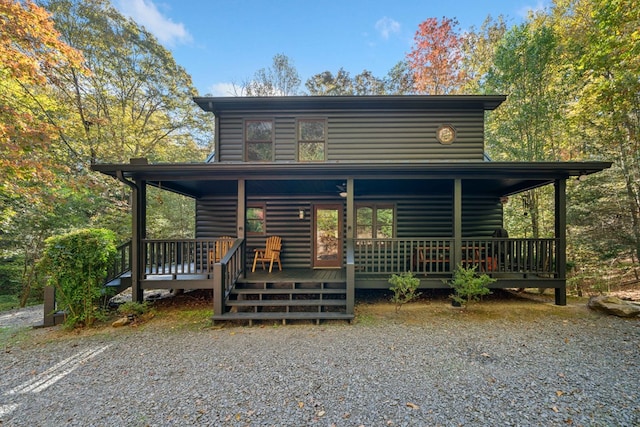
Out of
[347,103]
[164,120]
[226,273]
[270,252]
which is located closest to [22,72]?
[164,120]

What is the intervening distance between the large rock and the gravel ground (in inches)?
18.6

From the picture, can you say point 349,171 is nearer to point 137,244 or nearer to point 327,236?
point 327,236

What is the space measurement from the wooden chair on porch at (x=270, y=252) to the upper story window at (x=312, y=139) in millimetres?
2581

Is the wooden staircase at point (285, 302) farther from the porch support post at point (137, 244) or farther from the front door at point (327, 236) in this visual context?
the porch support post at point (137, 244)

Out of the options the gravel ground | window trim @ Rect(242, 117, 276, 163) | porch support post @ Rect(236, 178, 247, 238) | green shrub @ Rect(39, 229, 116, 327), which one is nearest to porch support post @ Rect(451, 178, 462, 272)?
the gravel ground

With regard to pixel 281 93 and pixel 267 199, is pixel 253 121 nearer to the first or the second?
pixel 267 199

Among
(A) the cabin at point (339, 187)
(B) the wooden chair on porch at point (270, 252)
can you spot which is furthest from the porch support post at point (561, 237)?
(B) the wooden chair on porch at point (270, 252)

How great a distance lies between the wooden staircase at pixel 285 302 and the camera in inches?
191

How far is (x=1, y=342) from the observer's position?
14.2ft

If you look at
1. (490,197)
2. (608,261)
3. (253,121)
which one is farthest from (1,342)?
(608,261)

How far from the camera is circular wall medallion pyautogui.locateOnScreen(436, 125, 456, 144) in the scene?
24.9ft

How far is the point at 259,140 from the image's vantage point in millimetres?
7645

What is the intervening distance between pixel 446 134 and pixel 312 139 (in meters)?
3.97

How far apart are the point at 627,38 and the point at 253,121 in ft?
33.4
